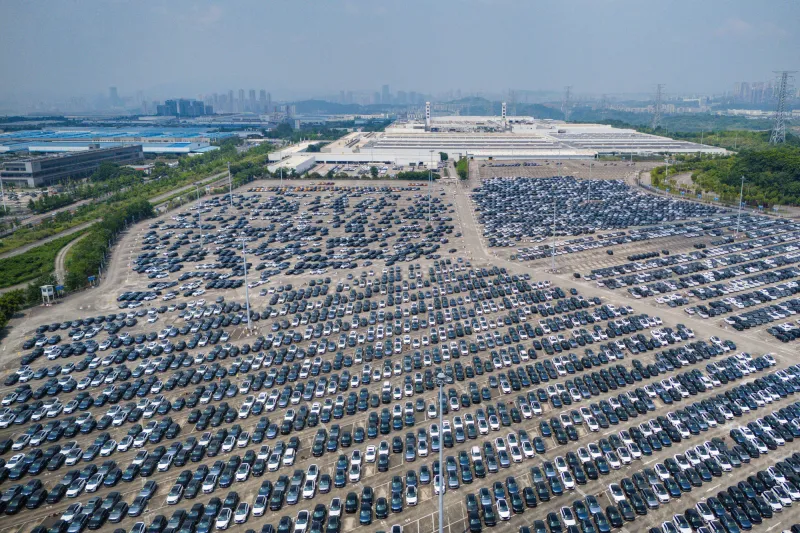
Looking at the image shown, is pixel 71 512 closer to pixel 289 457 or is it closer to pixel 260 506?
pixel 260 506

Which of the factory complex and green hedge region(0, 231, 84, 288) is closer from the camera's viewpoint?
green hedge region(0, 231, 84, 288)

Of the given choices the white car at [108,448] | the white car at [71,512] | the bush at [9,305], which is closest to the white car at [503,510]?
the white car at [71,512]

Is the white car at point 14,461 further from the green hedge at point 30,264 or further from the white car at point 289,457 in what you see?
the green hedge at point 30,264

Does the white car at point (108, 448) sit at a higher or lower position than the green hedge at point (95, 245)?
lower

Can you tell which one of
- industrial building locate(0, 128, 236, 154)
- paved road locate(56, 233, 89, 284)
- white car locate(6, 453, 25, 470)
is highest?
industrial building locate(0, 128, 236, 154)

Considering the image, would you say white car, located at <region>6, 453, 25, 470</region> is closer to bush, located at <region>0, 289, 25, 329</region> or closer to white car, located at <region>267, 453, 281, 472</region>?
white car, located at <region>267, 453, 281, 472</region>

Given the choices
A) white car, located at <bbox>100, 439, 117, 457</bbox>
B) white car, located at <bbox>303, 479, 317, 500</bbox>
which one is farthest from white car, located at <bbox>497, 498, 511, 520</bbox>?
white car, located at <bbox>100, 439, 117, 457</bbox>
